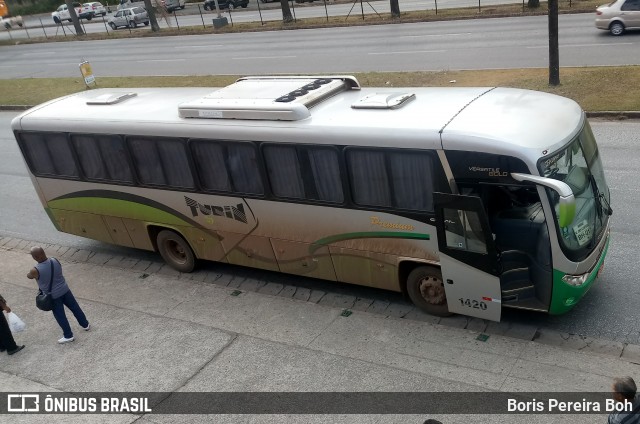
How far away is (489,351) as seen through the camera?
8391 millimetres

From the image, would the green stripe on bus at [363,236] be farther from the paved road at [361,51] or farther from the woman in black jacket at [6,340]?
the paved road at [361,51]

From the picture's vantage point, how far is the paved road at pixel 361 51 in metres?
23.2

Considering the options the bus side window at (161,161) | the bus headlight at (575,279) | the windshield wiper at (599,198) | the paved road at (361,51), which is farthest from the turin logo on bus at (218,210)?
the paved road at (361,51)

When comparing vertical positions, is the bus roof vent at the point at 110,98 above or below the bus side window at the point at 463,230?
above

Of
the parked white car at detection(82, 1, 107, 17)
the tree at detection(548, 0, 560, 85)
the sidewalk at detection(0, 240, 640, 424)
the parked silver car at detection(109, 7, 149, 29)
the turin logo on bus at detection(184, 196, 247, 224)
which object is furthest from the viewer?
the parked white car at detection(82, 1, 107, 17)

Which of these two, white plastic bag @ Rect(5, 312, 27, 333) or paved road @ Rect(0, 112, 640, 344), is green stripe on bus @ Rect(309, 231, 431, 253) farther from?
white plastic bag @ Rect(5, 312, 27, 333)

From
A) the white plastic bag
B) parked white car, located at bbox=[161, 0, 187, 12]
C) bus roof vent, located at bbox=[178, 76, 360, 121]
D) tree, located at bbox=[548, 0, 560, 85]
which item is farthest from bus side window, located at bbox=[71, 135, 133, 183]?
parked white car, located at bbox=[161, 0, 187, 12]

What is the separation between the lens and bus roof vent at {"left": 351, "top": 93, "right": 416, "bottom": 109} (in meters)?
9.26

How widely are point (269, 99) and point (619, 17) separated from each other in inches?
744

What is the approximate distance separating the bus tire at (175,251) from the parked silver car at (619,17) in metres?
19.6

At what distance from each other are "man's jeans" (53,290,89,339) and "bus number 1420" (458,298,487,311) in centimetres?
582

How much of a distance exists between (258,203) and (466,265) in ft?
11.5

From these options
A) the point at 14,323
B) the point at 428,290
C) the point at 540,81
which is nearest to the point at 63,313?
the point at 14,323

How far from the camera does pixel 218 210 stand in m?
10.8
